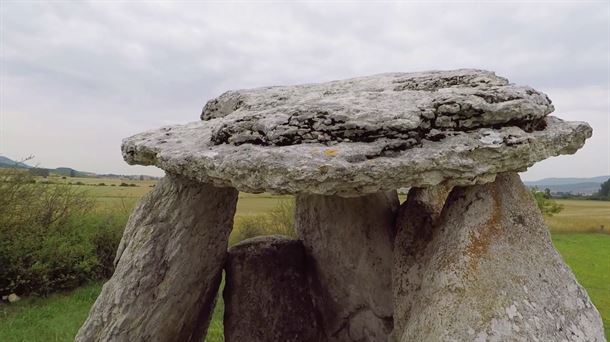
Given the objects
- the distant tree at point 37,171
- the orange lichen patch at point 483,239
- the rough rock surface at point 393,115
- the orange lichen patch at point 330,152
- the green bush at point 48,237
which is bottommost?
the green bush at point 48,237

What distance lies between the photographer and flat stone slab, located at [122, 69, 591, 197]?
351cm

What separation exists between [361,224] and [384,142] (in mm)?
2524

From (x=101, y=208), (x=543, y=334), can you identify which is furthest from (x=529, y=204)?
(x=101, y=208)

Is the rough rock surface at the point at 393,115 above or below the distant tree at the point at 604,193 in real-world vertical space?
above

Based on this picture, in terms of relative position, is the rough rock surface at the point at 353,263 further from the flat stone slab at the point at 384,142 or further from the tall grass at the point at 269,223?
the tall grass at the point at 269,223

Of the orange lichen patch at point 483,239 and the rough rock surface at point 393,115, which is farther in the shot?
the orange lichen patch at point 483,239

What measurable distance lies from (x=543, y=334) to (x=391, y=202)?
2.65m

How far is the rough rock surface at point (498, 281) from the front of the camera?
3.77m

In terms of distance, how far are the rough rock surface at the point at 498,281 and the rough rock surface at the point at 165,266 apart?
2388 mm

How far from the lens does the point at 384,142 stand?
11.9 feet

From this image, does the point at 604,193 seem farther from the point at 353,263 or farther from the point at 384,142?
the point at 384,142

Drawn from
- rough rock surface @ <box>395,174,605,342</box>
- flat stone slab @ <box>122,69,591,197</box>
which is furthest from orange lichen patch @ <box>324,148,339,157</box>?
rough rock surface @ <box>395,174,605,342</box>

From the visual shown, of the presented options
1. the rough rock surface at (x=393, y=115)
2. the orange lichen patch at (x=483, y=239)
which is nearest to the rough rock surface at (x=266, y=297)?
the rough rock surface at (x=393, y=115)

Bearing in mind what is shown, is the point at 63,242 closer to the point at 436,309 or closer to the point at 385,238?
the point at 385,238
